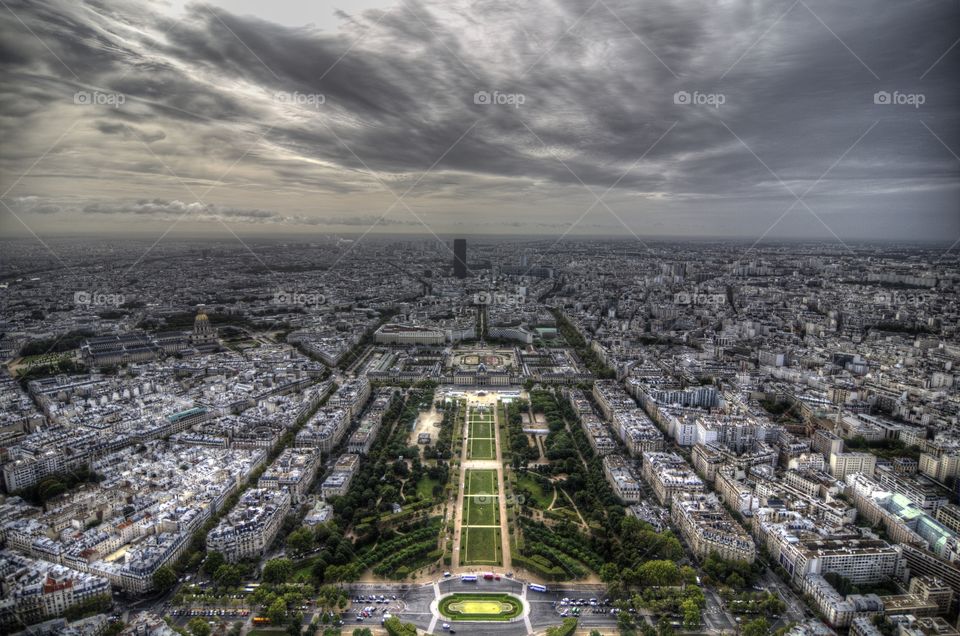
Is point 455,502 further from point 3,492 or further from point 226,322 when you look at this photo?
point 226,322

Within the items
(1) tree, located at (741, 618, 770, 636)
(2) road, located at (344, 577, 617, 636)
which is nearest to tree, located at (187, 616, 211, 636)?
(2) road, located at (344, 577, 617, 636)

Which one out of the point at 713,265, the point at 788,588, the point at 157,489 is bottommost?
the point at 788,588

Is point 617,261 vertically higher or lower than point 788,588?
higher

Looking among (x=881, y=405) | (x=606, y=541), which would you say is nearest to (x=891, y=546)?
(x=606, y=541)

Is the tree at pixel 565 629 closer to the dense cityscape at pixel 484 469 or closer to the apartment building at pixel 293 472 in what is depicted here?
the dense cityscape at pixel 484 469

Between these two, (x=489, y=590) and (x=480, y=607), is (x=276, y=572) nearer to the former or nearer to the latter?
(x=480, y=607)
